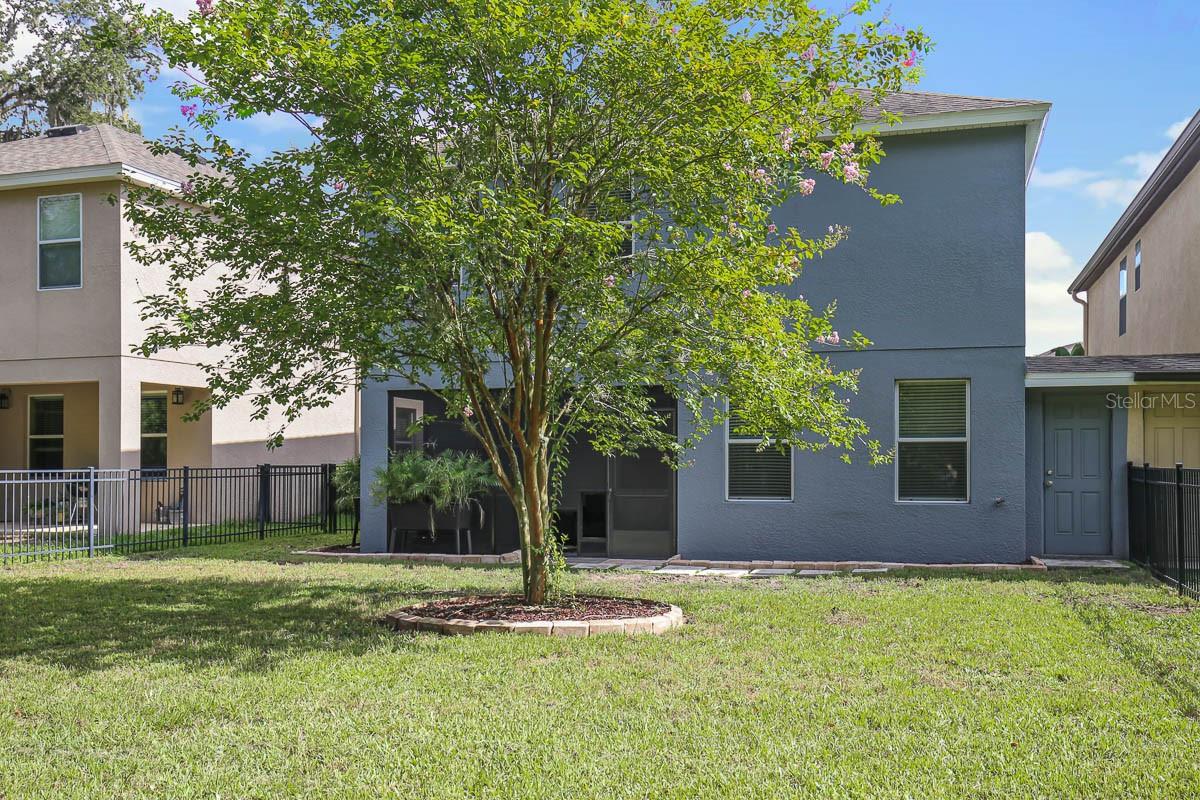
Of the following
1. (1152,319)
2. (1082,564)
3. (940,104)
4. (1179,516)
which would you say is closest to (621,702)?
(1179,516)

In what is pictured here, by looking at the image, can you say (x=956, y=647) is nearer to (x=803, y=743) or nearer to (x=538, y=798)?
(x=803, y=743)

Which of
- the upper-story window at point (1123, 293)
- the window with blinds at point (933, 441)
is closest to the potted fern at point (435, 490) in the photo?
the window with blinds at point (933, 441)

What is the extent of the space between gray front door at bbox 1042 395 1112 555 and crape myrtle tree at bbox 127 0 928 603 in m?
5.94

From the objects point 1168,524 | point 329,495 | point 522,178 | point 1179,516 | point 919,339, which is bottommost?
point 329,495

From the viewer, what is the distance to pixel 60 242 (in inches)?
645

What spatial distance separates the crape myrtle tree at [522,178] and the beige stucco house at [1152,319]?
602 centimetres

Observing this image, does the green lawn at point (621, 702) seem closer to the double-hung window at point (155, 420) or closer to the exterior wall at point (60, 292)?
the exterior wall at point (60, 292)

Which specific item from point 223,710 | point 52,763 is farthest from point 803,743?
point 52,763

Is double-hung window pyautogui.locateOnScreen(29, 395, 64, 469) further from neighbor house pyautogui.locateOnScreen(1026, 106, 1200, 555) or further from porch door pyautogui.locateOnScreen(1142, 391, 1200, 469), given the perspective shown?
porch door pyautogui.locateOnScreen(1142, 391, 1200, 469)

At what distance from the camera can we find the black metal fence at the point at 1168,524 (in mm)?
8992

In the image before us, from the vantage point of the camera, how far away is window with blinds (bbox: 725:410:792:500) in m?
12.4

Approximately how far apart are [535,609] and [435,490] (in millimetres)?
4824

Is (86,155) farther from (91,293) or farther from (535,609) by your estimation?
(535,609)

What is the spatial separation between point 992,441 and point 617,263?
6.25 meters
